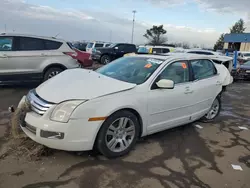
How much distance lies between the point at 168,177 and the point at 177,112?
4.77ft

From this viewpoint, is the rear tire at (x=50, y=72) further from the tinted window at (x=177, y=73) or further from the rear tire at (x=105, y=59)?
the rear tire at (x=105, y=59)

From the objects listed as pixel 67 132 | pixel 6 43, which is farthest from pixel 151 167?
pixel 6 43

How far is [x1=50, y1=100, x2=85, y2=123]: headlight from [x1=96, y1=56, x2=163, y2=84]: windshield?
1.11 m

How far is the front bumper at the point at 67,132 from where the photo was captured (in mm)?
3193

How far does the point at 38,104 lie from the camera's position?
3.42m

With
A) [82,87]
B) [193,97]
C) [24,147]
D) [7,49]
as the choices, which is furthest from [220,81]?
[7,49]

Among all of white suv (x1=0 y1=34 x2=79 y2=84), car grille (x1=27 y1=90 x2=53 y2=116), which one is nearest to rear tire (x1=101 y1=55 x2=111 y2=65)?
white suv (x1=0 y1=34 x2=79 y2=84)

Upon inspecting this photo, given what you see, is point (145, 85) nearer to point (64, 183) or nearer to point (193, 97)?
point (193, 97)

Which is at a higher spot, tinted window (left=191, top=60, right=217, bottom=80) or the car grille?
tinted window (left=191, top=60, right=217, bottom=80)

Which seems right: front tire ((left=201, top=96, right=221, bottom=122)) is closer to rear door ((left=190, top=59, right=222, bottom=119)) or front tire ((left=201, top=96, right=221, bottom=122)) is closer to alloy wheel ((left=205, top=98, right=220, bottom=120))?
alloy wheel ((left=205, top=98, right=220, bottom=120))

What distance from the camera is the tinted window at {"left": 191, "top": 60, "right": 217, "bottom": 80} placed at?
16.3 feet

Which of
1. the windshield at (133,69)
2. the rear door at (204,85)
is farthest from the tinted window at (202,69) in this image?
the windshield at (133,69)

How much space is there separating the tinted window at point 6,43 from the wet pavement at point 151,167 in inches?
141

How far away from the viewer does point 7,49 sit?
24.7ft
